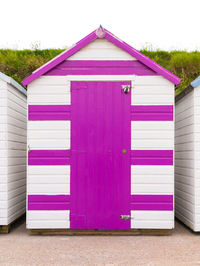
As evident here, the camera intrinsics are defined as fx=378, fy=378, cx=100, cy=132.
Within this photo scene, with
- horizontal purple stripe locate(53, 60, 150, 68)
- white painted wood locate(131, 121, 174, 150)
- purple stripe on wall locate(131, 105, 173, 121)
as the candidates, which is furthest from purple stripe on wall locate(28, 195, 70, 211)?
horizontal purple stripe locate(53, 60, 150, 68)

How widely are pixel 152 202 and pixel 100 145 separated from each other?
1400mm

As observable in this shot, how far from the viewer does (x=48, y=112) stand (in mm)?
6949

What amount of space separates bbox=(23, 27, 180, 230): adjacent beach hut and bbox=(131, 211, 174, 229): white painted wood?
18 millimetres

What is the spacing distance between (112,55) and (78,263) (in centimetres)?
375

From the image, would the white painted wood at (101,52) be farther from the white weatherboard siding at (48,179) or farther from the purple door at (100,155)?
the white weatherboard siding at (48,179)

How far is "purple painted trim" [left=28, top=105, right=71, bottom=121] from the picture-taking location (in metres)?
6.94

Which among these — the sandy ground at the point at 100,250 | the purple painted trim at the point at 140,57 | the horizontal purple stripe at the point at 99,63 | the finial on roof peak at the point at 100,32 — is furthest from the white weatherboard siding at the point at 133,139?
the finial on roof peak at the point at 100,32

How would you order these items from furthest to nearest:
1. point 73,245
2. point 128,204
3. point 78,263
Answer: point 128,204, point 73,245, point 78,263

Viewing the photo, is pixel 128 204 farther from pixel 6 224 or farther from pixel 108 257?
pixel 6 224

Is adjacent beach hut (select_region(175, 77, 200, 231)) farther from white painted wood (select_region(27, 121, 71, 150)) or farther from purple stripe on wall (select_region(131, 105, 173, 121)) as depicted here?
white painted wood (select_region(27, 121, 71, 150))

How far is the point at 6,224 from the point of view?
22.9ft

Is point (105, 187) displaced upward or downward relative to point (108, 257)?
upward

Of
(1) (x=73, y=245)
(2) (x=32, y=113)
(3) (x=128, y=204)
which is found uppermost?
(2) (x=32, y=113)

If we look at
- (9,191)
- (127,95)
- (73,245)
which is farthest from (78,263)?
(127,95)
